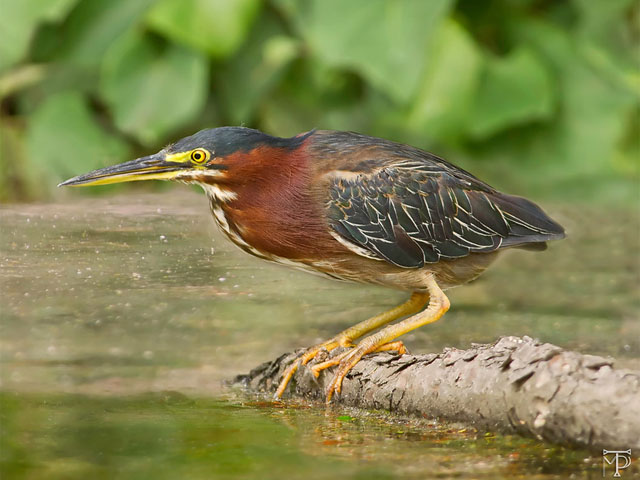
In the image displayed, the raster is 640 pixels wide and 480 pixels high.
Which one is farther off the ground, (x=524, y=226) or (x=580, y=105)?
(x=580, y=105)

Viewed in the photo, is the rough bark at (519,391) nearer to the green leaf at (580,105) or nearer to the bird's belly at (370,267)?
the bird's belly at (370,267)

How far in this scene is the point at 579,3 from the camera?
8055mm

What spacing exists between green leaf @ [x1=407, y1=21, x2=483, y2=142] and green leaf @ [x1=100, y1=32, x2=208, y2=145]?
1.61 meters

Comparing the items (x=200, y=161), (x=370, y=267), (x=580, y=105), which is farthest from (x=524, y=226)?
(x=580, y=105)

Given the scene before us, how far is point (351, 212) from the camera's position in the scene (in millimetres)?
3434

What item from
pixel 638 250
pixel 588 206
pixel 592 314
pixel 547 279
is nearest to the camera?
pixel 592 314

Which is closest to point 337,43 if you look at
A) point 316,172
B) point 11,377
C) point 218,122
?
point 218,122

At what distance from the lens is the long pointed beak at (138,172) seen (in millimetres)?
3195

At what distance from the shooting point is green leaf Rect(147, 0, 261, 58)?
7.18 metres

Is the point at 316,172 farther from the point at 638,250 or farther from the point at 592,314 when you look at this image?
the point at 638,250

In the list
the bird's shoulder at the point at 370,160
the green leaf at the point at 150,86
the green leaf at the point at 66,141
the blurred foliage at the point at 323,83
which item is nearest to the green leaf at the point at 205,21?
the blurred foliage at the point at 323,83

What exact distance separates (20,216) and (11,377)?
574 millimetres

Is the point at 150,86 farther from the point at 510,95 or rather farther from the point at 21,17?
the point at 510,95

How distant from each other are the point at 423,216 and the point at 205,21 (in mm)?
4055
